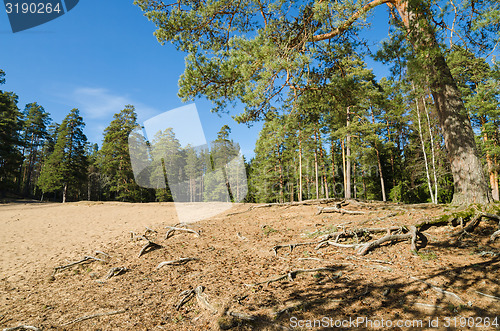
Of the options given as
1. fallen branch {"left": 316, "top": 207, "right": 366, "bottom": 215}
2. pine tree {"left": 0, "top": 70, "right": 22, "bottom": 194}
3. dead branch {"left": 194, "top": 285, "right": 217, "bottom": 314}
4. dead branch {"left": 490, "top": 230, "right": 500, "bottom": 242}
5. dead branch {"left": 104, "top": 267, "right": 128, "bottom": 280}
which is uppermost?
pine tree {"left": 0, "top": 70, "right": 22, "bottom": 194}

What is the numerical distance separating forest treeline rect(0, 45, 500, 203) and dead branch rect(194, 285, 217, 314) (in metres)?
5.08

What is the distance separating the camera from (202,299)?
11.7ft

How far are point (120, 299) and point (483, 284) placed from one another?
18.8ft

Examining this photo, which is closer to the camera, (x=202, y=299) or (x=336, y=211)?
(x=202, y=299)

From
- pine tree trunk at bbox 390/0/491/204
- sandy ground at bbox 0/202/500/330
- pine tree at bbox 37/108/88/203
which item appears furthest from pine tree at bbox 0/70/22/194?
pine tree trunk at bbox 390/0/491/204

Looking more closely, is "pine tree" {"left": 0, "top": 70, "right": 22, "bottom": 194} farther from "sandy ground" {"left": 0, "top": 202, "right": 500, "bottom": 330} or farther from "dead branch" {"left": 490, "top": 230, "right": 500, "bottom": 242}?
"dead branch" {"left": 490, "top": 230, "right": 500, "bottom": 242}

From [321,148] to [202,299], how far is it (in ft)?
74.1

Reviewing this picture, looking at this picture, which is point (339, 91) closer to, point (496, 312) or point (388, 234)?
point (388, 234)

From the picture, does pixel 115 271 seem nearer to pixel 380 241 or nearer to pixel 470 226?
pixel 380 241

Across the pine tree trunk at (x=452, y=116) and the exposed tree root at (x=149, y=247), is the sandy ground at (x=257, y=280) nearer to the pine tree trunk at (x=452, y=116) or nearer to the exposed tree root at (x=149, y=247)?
the exposed tree root at (x=149, y=247)

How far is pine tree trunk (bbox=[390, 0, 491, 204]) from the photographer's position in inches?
204

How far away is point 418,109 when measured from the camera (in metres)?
18.0

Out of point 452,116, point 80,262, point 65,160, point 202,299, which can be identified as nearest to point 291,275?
point 202,299

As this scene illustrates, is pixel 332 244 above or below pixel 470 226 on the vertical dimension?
below
